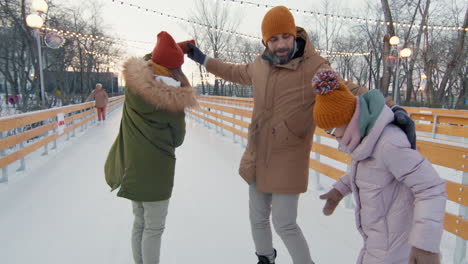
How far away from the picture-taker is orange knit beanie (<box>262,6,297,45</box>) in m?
1.75

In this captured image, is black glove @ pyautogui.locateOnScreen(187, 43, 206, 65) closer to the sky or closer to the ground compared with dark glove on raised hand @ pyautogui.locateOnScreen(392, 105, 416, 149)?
closer to the sky

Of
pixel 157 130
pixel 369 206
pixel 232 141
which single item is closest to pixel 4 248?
pixel 157 130

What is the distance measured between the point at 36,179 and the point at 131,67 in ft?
11.9

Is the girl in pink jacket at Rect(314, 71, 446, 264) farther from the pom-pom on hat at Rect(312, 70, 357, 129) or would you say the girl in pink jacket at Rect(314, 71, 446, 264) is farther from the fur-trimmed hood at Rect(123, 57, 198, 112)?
the fur-trimmed hood at Rect(123, 57, 198, 112)

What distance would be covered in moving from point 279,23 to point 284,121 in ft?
1.87

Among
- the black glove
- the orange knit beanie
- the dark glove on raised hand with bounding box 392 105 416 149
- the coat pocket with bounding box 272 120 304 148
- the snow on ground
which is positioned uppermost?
the orange knit beanie

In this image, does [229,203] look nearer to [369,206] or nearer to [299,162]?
[299,162]

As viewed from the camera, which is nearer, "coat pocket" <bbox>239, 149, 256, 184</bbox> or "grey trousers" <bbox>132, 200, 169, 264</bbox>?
"grey trousers" <bbox>132, 200, 169, 264</bbox>

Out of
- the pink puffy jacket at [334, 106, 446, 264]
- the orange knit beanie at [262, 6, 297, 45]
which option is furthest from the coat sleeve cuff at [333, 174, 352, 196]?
the orange knit beanie at [262, 6, 297, 45]

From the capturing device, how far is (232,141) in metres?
7.80

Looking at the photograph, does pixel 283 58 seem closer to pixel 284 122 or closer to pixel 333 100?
Answer: pixel 284 122

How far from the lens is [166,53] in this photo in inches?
69.2

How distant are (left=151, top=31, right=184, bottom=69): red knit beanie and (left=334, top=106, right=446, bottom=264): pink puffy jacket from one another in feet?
3.72

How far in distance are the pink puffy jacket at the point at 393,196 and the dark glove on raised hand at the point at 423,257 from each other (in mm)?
22
